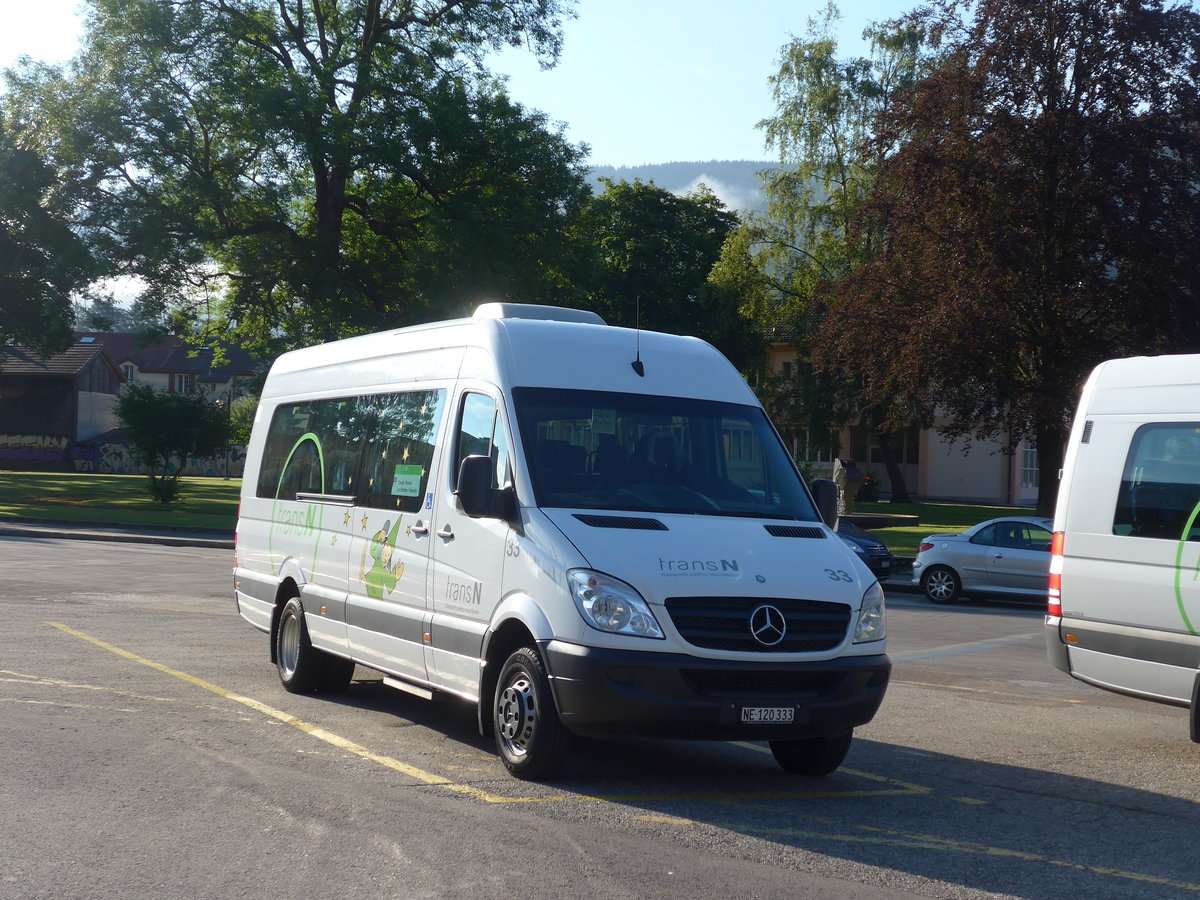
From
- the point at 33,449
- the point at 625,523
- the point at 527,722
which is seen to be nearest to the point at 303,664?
the point at 527,722

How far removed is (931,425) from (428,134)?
14.7 metres

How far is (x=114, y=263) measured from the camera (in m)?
35.8

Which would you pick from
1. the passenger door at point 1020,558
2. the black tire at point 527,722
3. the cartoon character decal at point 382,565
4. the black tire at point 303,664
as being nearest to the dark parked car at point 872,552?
the passenger door at point 1020,558

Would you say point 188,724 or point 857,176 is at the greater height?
point 857,176

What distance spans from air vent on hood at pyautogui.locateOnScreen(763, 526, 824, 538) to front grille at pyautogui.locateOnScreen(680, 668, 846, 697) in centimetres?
81

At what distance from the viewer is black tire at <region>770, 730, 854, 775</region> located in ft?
25.3

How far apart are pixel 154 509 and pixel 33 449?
51327mm

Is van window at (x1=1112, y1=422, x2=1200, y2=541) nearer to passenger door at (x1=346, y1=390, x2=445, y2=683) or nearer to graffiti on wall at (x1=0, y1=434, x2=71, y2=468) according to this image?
passenger door at (x1=346, y1=390, x2=445, y2=683)

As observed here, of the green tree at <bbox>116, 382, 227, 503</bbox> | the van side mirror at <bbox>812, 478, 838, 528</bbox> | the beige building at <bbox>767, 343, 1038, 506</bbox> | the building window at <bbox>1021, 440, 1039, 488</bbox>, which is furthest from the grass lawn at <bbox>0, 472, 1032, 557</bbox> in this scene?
the van side mirror at <bbox>812, 478, 838, 528</bbox>

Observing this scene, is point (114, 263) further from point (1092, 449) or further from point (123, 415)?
point (1092, 449)

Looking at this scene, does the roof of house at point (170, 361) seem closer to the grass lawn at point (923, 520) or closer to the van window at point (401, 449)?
the grass lawn at point (923, 520)

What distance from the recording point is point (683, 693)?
6.82 metres

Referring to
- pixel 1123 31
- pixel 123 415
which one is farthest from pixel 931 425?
pixel 123 415

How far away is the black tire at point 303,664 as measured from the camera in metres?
10.1
